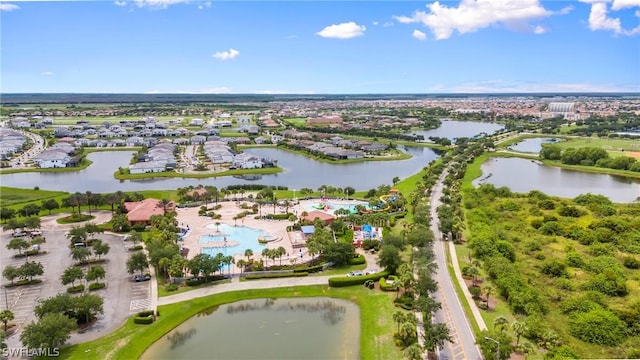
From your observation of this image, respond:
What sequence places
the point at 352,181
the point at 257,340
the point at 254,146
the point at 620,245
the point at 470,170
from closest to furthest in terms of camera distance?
1. the point at 257,340
2. the point at 620,245
3. the point at 352,181
4. the point at 470,170
5. the point at 254,146

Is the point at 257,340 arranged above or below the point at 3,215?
below

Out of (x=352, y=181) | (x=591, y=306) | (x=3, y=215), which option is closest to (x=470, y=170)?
(x=352, y=181)

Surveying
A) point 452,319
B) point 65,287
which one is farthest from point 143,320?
point 452,319

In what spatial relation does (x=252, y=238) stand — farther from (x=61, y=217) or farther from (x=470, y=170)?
(x=470, y=170)

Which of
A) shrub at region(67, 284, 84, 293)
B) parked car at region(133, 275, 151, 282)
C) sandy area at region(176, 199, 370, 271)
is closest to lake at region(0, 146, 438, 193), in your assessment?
sandy area at region(176, 199, 370, 271)

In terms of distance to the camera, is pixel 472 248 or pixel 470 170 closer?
pixel 472 248

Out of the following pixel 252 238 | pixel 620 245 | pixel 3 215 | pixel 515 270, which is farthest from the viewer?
pixel 3 215
